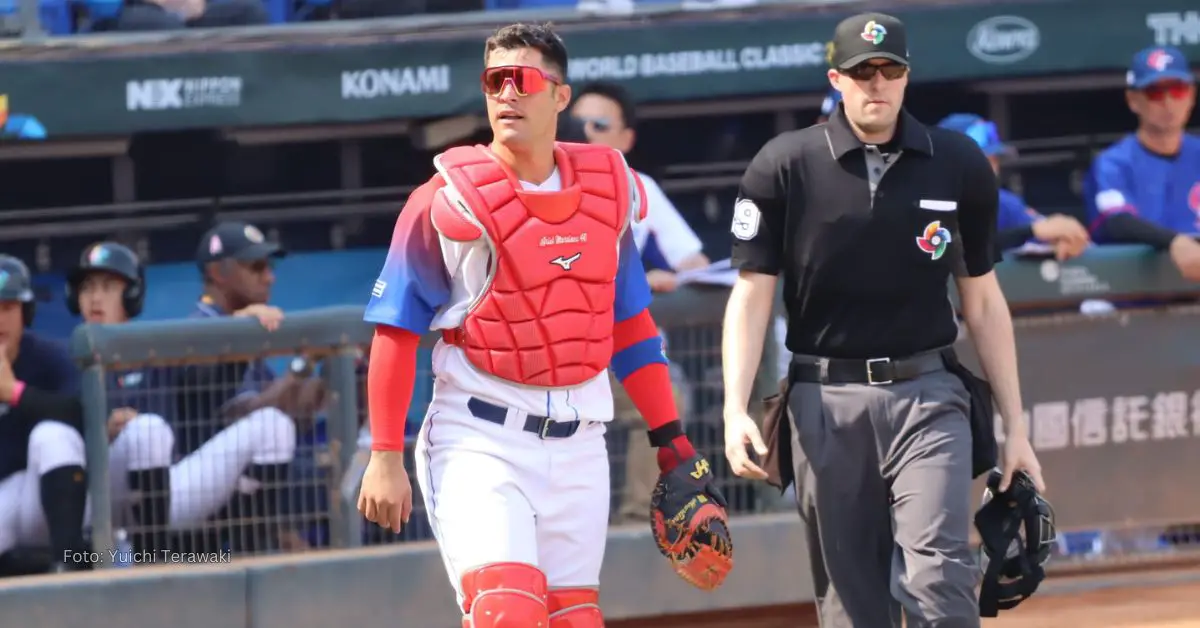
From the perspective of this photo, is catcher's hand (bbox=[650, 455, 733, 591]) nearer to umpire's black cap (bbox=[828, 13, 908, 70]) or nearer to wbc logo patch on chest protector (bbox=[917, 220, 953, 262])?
wbc logo patch on chest protector (bbox=[917, 220, 953, 262])

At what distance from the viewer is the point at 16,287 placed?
6445mm

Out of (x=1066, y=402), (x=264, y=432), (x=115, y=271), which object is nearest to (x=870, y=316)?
(x=264, y=432)

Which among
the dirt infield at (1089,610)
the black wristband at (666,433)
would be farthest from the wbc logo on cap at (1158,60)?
the black wristband at (666,433)

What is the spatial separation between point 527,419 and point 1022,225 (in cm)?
355

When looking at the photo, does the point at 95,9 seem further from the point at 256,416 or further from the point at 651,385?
the point at 651,385

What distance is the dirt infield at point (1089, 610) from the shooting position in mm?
6945

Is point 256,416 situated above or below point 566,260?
below

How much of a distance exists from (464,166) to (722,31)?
178 inches

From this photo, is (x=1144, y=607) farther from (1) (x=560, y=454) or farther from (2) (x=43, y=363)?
(2) (x=43, y=363)

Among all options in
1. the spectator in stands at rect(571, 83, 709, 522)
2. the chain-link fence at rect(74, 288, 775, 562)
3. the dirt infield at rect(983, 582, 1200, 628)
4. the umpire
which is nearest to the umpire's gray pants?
the umpire

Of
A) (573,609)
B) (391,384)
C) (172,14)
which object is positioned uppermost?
(172,14)

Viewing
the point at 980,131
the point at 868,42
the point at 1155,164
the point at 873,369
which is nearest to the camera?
the point at 868,42

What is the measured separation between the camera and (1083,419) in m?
7.24

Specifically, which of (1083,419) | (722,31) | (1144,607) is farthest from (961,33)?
(1144,607)
